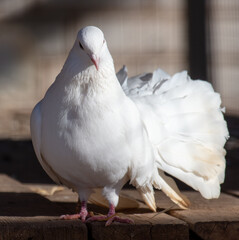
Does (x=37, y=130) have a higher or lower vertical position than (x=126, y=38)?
higher

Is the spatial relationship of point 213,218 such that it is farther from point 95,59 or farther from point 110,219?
point 95,59

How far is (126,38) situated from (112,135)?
4.97 meters

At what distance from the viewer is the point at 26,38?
329 inches

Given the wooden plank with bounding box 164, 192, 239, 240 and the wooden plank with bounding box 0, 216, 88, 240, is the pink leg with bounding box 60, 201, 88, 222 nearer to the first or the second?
the wooden plank with bounding box 0, 216, 88, 240

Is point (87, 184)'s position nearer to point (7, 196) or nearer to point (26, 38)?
point (7, 196)

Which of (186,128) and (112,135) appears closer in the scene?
(112,135)

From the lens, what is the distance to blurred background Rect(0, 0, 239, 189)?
8320 mm

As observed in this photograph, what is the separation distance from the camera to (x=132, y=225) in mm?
3441

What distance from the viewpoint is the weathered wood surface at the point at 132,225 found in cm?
337

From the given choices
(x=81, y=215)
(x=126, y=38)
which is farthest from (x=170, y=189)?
(x=126, y=38)

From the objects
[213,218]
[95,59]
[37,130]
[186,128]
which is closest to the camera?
[95,59]

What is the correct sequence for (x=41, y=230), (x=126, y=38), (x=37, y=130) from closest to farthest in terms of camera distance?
1. (x=41, y=230)
2. (x=37, y=130)
3. (x=126, y=38)

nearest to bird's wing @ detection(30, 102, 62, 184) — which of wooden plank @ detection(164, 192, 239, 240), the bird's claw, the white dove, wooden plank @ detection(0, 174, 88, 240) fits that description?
the white dove

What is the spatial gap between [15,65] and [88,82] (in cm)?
486
